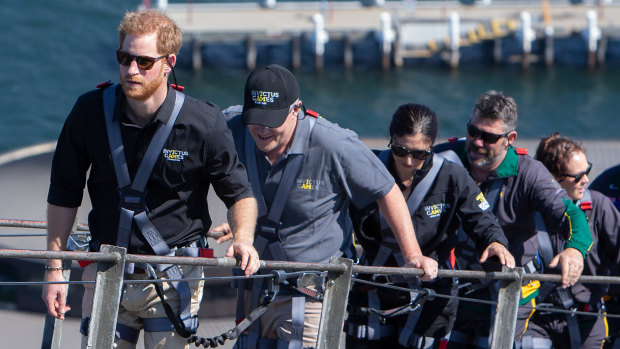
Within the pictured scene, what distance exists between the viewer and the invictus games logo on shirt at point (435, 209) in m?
6.04

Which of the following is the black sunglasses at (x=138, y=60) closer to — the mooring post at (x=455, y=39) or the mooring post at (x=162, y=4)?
the mooring post at (x=455, y=39)

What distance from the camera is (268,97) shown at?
5340mm

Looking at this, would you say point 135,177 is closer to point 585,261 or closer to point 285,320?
point 285,320

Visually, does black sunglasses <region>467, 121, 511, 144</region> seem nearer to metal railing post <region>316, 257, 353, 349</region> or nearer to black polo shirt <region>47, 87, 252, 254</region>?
metal railing post <region>316, 257, 353, 349</region>

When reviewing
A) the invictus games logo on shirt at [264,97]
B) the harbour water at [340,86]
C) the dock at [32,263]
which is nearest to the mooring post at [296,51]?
the harbour water at [340,86]

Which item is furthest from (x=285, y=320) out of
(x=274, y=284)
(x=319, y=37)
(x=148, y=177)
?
(x=319, y=37)

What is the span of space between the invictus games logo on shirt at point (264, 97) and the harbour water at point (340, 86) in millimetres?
32089

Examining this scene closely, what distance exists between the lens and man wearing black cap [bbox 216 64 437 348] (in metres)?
5.45

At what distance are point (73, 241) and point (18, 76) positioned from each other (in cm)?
3832

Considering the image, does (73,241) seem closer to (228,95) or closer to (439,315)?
(439,315)

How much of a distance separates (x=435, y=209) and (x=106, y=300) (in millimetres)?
2320

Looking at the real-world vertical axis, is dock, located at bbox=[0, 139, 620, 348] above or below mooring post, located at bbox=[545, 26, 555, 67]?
below

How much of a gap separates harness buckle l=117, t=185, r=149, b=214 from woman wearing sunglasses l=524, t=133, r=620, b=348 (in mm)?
3044

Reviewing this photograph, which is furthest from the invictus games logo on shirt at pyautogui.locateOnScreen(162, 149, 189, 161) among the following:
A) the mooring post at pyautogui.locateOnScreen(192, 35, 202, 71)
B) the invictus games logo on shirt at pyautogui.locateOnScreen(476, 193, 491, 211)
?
the mooring post at pyautogui.locateOnScreen(192, 35, 202, 71)
